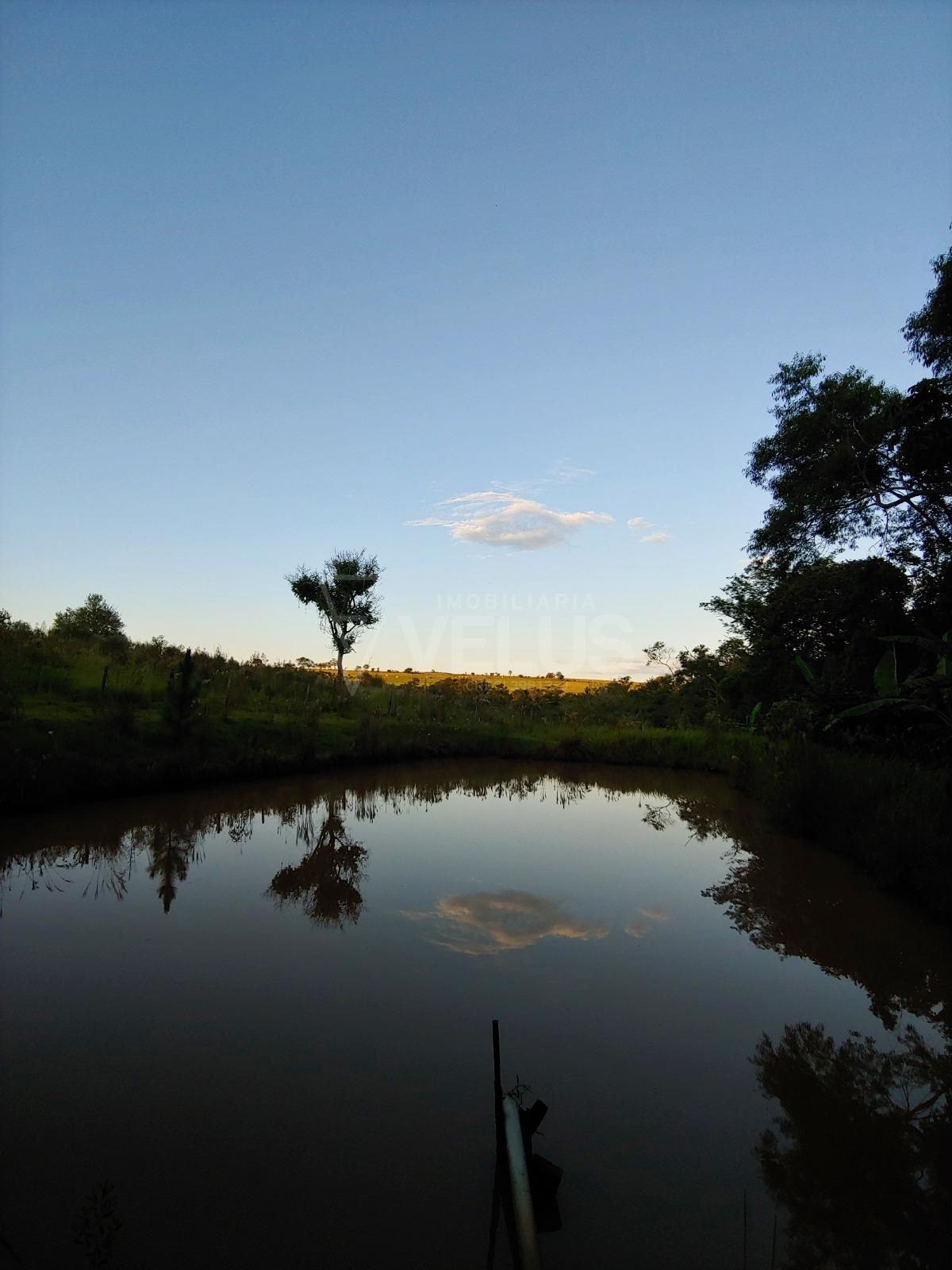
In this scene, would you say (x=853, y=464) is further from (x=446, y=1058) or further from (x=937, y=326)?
(x=446, y=1058)

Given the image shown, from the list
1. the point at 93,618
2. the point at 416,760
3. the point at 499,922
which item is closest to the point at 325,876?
the point at 499,922

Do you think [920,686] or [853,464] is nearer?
[920,686]

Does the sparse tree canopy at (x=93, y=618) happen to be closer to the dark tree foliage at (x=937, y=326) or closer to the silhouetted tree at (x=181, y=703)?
the silhouetted tree at (x=181, y=703)

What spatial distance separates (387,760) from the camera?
16016mm

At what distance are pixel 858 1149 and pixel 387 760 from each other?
44.9ft

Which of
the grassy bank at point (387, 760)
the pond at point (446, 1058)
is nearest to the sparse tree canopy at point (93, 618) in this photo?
the grassy bank at point (387, 760)

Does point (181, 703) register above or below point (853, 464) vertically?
below

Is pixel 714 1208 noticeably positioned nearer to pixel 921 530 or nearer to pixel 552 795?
pixel 552 795

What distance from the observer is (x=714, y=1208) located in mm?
2510

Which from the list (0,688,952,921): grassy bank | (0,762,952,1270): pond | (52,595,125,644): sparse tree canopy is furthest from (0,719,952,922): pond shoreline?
(52,595,125,644): sparse tree canopy

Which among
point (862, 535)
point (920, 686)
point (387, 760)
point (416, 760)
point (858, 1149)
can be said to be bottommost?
point (858, 1149)

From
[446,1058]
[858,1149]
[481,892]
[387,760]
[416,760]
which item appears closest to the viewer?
[858,1149]

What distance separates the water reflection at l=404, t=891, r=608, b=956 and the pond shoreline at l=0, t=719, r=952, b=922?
12.2 feet

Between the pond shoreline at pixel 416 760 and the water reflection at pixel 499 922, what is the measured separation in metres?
3.71
